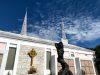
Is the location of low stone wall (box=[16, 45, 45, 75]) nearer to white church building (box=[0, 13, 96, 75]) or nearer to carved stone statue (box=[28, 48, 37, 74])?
white church building (box=[0, 13, 96, 75])

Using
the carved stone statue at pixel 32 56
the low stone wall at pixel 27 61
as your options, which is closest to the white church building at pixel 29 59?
the low stone wall at pixel 27 61

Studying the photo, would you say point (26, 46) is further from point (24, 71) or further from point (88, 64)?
point (88, 64)

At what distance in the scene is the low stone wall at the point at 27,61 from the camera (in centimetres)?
1189

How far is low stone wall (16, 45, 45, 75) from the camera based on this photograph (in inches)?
468

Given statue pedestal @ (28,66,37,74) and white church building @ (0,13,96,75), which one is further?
statue pedestal @ (28,66,37,74)

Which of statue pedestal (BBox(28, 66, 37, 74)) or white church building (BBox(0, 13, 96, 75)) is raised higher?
white church building (BBox(0, 13, 96, 75))

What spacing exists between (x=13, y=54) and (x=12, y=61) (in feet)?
2.28

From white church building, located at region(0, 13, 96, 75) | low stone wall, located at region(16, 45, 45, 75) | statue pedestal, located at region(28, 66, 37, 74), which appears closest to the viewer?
white church building, located at region(0, 13, 96, 75)

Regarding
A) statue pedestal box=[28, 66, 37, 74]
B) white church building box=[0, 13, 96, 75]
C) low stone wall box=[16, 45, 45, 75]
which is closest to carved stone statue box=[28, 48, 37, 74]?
statue pedestal box=[28, 66, 37, 74]

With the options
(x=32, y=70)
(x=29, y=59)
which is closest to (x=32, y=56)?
(x=29, y=59)

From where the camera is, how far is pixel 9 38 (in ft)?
39.8

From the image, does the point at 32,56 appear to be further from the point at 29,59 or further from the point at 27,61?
the point at 27,61

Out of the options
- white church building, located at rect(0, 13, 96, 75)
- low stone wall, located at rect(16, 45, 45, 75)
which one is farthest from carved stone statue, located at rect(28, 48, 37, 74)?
low stone wall, located at rect(16, 45, 45, 75)

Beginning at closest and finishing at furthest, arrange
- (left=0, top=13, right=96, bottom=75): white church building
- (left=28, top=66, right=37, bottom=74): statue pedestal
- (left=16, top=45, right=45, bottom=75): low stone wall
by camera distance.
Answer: (left=0, top=13, right=96, bottom=75): white church building → (left=16, top=45, right=45, bottom=75): low stone wall → (left=28, top=66, right=37, bottom=74): statue pedestal
